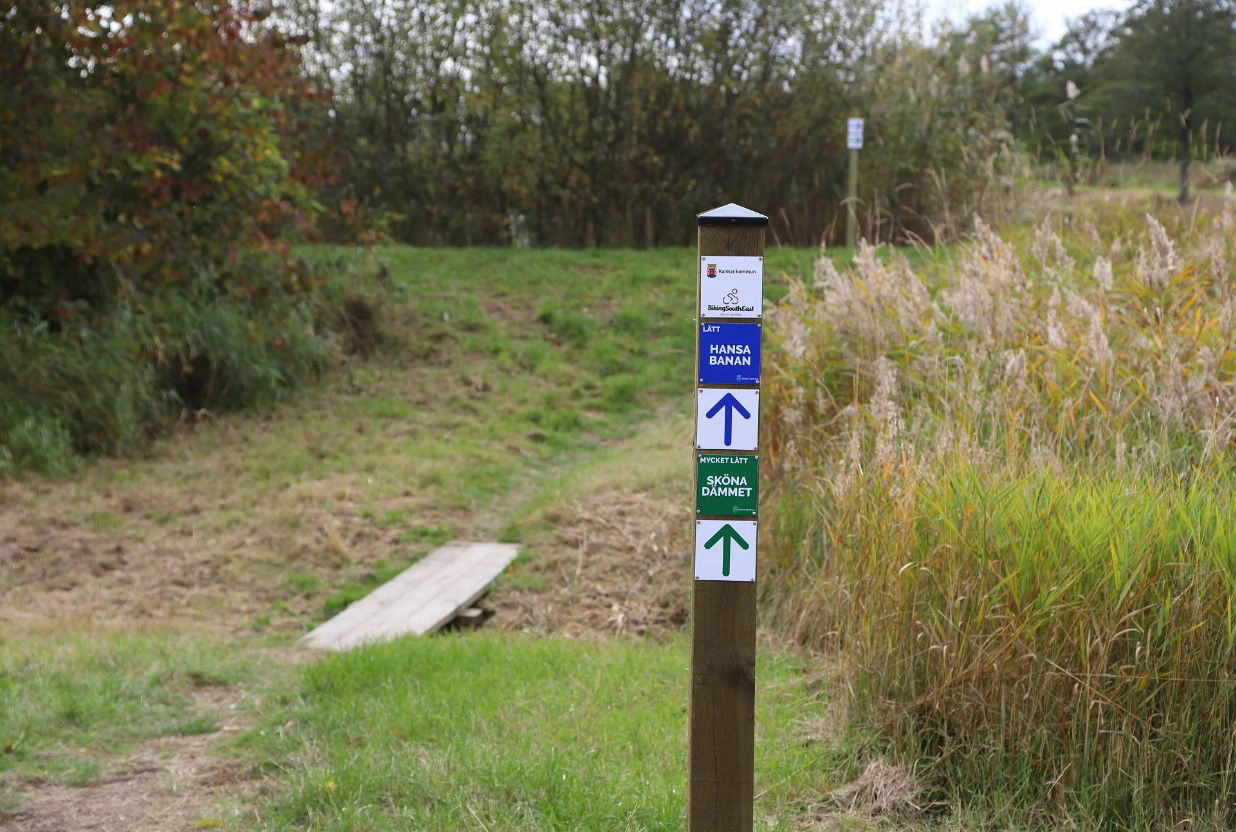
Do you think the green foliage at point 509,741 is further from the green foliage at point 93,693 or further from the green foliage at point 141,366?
the green foliage at point 141,366

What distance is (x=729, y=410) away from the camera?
2.74 metres

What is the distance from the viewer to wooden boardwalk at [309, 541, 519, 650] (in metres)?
5.91

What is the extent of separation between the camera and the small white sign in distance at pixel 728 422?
2.74 metres

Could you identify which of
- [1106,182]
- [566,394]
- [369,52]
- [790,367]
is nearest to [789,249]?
[566,394]

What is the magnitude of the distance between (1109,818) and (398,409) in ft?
26.5

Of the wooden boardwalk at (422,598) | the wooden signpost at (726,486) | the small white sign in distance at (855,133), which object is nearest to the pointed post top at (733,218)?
the wooden signpost at (726,486)

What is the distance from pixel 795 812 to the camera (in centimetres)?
368

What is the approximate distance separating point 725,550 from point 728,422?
290 mm

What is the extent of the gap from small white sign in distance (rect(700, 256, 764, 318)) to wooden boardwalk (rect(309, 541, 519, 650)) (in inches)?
130

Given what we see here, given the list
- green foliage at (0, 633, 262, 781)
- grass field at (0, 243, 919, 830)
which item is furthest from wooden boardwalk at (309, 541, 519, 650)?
green foliage at (0, 633, 262, 781)

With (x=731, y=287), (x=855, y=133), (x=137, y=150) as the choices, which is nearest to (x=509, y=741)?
(x=731, y=287)

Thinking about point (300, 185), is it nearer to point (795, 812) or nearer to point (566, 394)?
point (566, 394)

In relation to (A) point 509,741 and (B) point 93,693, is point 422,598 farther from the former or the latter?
(A) point 509,741

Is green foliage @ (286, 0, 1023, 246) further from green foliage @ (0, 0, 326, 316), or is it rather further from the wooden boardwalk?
the wooden boardwalk
